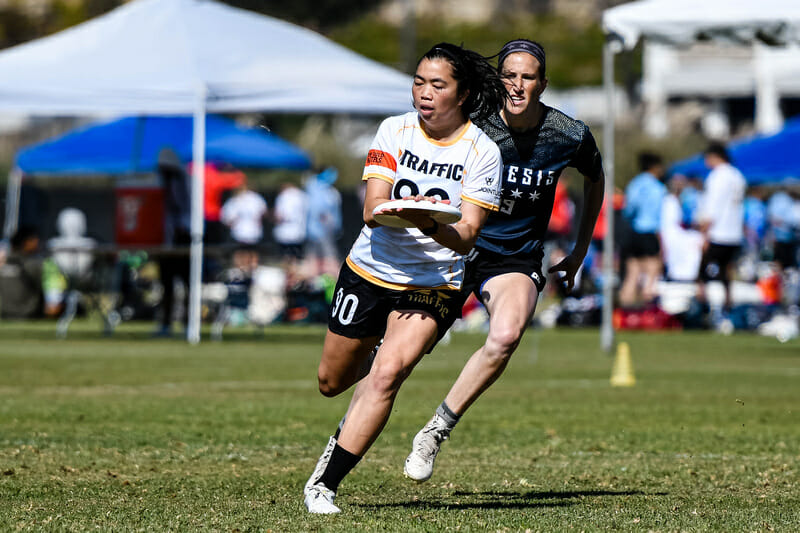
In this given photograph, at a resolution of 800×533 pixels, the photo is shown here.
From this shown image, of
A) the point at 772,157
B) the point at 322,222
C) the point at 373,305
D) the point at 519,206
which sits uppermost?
the point at 519,206

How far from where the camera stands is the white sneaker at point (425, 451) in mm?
6051

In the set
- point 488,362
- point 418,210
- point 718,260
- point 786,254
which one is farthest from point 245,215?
point 418,210

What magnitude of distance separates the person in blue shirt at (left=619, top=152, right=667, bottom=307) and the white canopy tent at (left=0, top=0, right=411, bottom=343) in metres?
5.23

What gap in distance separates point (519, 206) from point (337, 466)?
1.77 metres

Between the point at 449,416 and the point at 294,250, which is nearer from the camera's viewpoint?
the point at 449,416

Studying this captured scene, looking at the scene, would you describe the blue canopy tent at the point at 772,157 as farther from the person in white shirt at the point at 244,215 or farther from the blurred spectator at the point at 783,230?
the person in white shirt at the point at 244,215

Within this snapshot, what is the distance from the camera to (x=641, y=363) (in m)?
15.0

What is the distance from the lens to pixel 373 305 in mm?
5895

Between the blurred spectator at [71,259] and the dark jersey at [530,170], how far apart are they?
11044 mm

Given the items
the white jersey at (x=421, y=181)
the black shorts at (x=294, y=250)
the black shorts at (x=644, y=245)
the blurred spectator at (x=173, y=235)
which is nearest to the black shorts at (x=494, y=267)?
the white jersey at (x=421, y=181)

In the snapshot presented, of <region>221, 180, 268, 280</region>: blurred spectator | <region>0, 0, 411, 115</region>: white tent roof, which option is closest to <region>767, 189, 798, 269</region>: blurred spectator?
<region>221, 180, 268, 280</region>: blurred spectator

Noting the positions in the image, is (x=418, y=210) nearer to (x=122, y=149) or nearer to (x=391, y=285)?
(x=391, y=285)

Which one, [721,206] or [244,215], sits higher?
[721,206]

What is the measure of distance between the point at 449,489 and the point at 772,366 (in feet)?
28.8
